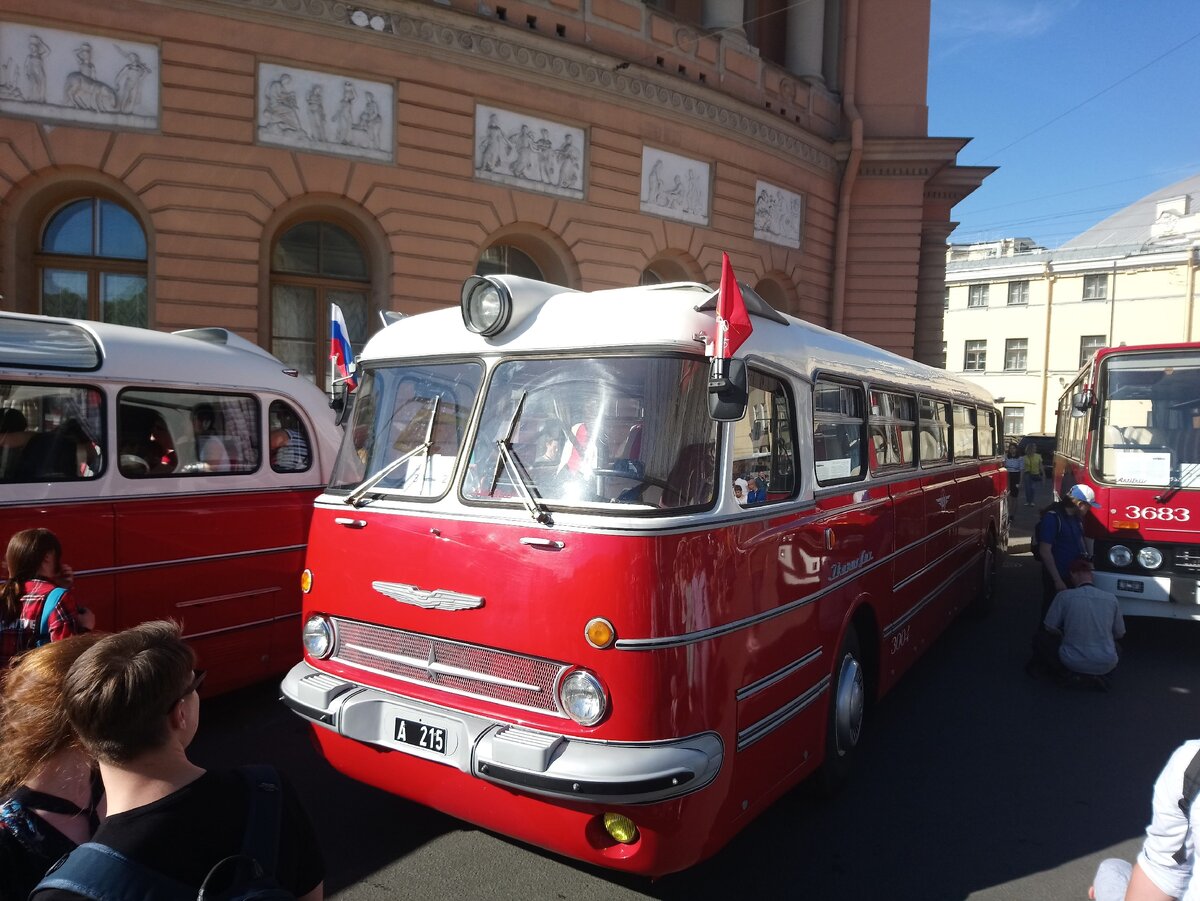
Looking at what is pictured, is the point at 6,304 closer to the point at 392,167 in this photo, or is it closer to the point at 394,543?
the point at 392,167

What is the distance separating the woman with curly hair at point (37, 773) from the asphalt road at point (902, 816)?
215 centimetres

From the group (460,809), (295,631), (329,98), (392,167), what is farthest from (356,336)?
(460,809)

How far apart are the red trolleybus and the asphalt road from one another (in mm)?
446

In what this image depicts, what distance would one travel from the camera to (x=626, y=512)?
130 inches

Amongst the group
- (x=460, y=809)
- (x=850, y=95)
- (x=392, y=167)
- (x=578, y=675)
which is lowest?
(x=460, y=809)

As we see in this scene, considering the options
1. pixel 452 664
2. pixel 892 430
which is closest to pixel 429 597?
pixel 452 664

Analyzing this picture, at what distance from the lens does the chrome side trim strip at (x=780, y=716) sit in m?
3.52

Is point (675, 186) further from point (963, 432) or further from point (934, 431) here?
point (934, 431)

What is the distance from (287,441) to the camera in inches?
240

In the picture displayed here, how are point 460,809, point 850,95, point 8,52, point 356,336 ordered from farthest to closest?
1. point 850,95
2. point 356,336
3. point 8,52
4. point 460,809

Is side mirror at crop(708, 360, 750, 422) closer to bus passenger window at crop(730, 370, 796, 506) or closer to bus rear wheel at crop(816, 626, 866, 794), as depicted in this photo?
bus passenger window at crop(730, 370, 796, 506)

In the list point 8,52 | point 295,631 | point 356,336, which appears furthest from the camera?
point 356,336

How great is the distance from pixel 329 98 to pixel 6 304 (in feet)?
18.9

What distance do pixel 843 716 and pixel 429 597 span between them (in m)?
2.57
